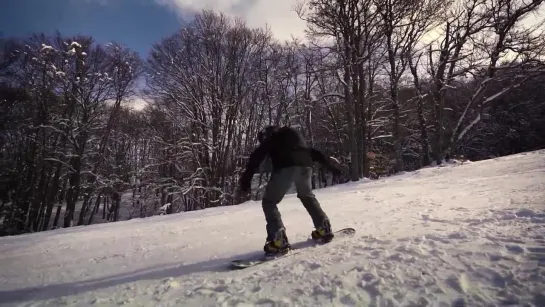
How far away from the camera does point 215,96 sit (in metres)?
20.3

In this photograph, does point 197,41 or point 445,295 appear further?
point 197,41

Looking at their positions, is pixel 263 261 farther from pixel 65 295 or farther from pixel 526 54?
pixel 526 54

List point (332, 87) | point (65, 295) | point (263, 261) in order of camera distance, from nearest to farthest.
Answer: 1. point (65, 295)
2. point (263, 261)
3. point (332, 87)

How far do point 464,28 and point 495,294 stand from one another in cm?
2100

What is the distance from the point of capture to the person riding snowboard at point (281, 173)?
150 inches

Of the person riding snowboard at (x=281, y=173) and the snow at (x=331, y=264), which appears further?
→ the person riding snowboard at (x=281, y=173)

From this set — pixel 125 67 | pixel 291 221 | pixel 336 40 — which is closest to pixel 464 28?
pixel 336 40

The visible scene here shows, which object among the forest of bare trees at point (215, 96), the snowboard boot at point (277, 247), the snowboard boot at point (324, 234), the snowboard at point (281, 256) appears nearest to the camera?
the snowboard at point (281, 256)

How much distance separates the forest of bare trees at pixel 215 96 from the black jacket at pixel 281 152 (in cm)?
1086

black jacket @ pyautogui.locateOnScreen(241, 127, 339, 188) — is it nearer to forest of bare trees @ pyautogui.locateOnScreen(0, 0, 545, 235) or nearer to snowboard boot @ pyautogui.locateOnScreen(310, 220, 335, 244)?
snowboard boot @ pyautogui.locateOnScreen(310, 220, 335, 244)

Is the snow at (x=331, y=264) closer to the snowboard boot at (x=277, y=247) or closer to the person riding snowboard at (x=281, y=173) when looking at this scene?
the snowboard boot at (x=277, y=247)

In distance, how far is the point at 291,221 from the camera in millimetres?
5699

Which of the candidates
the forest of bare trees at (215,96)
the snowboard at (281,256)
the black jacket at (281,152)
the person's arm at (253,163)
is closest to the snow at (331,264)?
the snowboard at (281,256)

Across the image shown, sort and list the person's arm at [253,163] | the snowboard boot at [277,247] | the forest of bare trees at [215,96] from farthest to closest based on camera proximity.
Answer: the forest of bare trees at [215,96] < the person's arm at [253,163] < the snowboard boot at [277,247]
